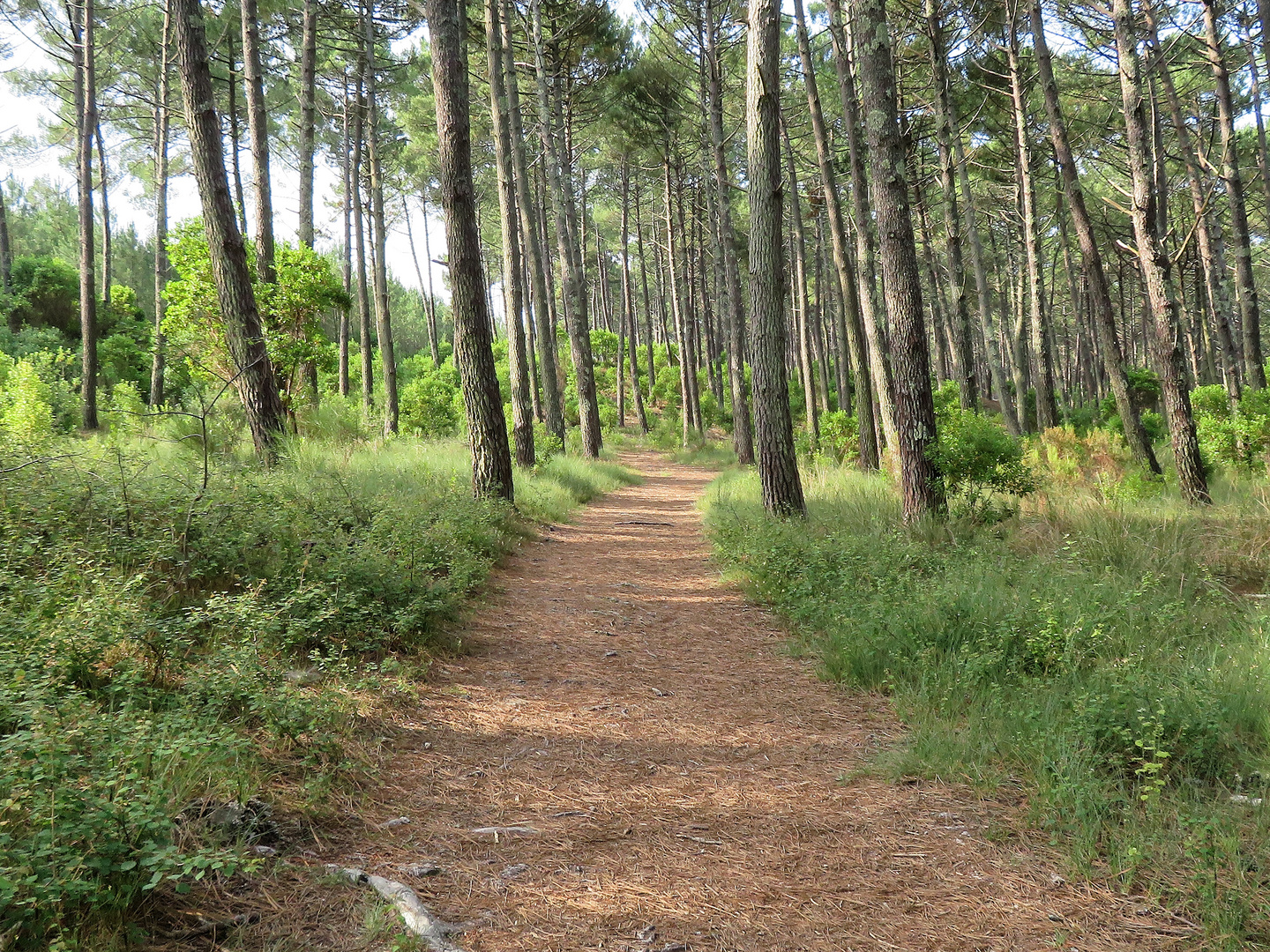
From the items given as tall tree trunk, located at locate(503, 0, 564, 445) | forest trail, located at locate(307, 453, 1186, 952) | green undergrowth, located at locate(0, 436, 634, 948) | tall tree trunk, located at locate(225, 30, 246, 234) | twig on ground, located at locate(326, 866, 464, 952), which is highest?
tall tree trunk, located at locate(225, 30, 246, 234)

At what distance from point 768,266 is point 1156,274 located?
162 inches

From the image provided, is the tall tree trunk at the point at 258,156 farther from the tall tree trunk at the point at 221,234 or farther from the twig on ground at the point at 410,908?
the twig on ground at the point at 410,908

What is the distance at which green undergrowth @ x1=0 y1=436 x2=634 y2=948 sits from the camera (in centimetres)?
186

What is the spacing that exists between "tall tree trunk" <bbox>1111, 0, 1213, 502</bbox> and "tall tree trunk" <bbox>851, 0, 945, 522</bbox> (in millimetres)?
2754

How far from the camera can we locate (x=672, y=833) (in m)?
2.65

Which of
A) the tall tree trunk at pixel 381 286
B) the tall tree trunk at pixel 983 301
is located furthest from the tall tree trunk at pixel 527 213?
the tall tree trunk at pixel 983 301

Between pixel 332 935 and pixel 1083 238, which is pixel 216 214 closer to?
pixel 332 935

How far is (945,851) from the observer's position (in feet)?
8.12

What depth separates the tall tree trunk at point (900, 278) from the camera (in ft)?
22.4

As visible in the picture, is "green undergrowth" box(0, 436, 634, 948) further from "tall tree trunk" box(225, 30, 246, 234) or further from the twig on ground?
"tall tree trunk" box(225, 30, 246, 234)

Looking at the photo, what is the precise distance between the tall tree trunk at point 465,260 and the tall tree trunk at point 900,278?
14.0ft

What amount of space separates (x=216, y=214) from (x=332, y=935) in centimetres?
718

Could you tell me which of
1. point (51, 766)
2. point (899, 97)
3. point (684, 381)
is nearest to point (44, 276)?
point (684, 381)

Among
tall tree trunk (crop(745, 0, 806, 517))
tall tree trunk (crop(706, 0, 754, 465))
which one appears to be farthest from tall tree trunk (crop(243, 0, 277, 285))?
tall tree trunk (crop(706, 0, 754, 465))
